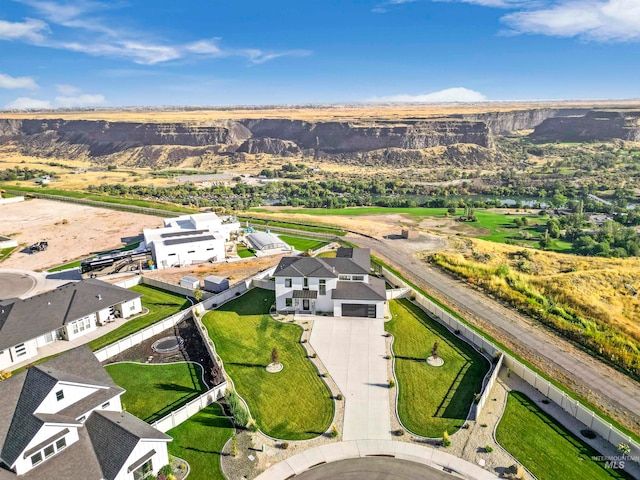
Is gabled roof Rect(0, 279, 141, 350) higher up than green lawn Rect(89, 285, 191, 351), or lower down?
higher up

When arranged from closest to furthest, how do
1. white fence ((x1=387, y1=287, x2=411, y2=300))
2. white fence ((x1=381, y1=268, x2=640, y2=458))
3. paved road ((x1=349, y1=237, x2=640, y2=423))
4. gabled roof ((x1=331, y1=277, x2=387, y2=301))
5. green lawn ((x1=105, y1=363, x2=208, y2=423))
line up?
white fence ((x1=381, y1=268, x2=640, y2=458)) → green lawn ((x1=105, y1=363, x2=208, y2=423)) → paved road ((x1=349, y1=237, x2=640, y2=423)) → gabled roof ((x1=331, y1=277, x2=387, y2=301)) → white fence ((x1=387, y1=287, x2=411, y2=300))

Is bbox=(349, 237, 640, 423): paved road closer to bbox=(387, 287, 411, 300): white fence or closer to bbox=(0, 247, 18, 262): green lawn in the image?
bbox=(387, 287, 411, 300): white fence

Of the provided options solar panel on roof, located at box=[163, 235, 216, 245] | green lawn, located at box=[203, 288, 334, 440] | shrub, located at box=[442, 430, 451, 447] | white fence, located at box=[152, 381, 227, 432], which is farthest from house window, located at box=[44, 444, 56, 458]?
solar panel on roof, located at box=[163, 235, 216, 245]

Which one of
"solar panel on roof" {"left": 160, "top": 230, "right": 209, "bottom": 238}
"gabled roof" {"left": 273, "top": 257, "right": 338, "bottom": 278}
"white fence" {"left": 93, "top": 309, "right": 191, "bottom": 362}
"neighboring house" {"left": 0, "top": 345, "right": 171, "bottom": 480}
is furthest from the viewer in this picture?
"solar panel on roof" {"left": 160, "top": 230, "right": 209, "bottom": 238}

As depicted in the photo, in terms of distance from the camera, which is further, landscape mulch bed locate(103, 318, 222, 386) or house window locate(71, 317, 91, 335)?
house window locate(71, 317, 91, 335)

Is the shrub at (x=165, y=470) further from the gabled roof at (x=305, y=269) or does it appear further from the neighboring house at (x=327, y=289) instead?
the gabled roof at (x=305, y=269)

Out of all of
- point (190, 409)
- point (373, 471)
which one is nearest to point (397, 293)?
point (373, 471)
